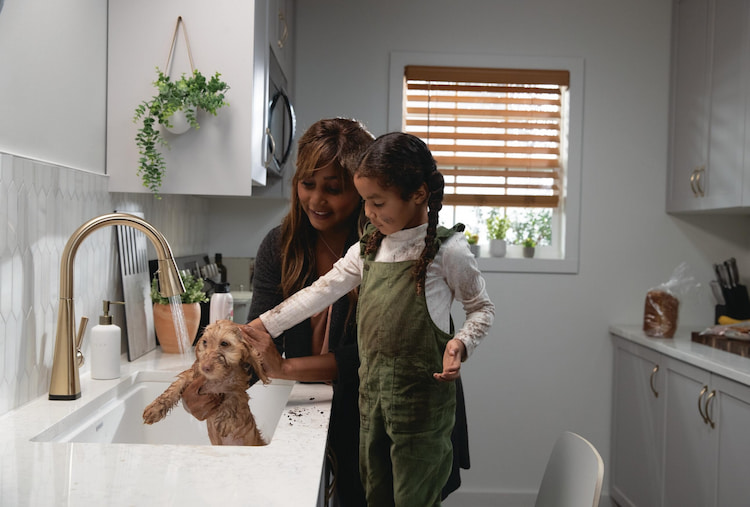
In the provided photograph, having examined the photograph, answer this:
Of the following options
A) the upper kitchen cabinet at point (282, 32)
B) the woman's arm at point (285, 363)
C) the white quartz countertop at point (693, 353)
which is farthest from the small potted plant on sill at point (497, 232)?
the woman's arm at point (285, 363)

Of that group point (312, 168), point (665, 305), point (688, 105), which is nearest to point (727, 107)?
point (688, 105)

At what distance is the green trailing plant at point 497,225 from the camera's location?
323 centimetres

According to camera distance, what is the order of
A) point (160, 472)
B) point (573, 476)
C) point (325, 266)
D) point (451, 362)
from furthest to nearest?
1. point (325, 266)
2. point (573, 476)
3. point (451, 362)
4. point (160, 472)

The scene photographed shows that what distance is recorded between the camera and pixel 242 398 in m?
1.20

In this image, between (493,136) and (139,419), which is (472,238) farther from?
(139,419)

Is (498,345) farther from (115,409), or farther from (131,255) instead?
(115,409)

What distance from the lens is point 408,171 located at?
43.3 inches

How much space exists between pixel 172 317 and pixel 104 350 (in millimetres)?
439

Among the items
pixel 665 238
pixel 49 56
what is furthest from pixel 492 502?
pixel 49 56

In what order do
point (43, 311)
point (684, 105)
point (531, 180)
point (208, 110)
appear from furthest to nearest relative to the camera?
point (531, 180), point (684, 105), point (208, 110), point (43, 311)

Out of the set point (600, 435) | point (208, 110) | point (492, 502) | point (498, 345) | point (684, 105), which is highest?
point (684, 105)

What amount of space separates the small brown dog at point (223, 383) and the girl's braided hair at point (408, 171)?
324 millimetres

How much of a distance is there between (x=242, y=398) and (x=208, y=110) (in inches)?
31.4

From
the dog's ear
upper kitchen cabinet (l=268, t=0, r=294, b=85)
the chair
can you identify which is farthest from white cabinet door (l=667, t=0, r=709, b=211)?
the dog's ear
